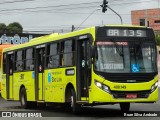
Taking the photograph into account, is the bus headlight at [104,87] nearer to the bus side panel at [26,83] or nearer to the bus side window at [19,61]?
the bus side panel at [26,83]

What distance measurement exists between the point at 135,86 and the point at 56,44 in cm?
427

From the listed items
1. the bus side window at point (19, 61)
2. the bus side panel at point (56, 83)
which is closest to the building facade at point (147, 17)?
the bus side window at point (19, 61)

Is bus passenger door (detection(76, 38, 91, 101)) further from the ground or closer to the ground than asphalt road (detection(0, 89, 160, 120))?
further from the ground

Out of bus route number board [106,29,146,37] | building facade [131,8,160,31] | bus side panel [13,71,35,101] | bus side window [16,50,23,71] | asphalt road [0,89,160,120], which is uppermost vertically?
building facade [131,8,160,31]

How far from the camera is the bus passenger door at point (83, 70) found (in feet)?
53.1

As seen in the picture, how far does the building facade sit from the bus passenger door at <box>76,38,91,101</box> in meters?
80.8

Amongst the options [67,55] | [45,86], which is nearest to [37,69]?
[45,86]

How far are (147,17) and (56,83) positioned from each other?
8092 centimetres

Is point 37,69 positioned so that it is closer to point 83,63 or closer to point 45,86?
point 45,86

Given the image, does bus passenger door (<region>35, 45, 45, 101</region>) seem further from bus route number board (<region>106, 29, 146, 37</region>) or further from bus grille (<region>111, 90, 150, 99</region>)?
bus grille (<region>111, 90, 150, 99</region>)

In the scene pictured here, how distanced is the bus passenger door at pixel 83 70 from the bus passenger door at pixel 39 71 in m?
3.62

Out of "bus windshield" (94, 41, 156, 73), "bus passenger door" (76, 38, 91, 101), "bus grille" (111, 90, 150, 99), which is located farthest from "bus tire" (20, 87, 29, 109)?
"bus grille" (111, 90, 150, 99)

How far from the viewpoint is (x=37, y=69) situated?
2055 centimetres

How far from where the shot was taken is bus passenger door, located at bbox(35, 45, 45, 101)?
2008 cm
